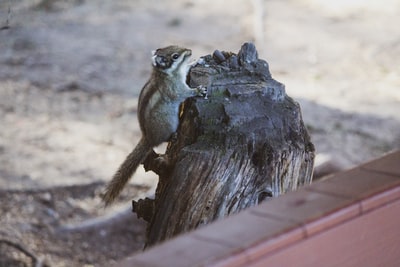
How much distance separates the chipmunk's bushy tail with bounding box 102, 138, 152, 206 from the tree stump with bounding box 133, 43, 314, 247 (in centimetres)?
32

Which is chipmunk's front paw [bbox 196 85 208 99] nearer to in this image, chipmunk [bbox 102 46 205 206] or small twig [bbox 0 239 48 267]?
chipmunk [bbox 102 46 205 206]

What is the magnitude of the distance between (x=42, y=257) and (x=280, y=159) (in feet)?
8.81

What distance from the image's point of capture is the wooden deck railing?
1479 mm

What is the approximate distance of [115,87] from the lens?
720 cm

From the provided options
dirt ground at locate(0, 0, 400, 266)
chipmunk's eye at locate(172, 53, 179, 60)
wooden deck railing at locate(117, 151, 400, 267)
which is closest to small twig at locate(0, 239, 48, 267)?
dirt ground at locate(0, 0, 400, 266)

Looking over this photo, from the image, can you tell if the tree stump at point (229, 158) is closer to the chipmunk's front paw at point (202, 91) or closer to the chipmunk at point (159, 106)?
the chipmunk's front paw at point (202, 91)

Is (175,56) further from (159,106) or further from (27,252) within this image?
(27,252)

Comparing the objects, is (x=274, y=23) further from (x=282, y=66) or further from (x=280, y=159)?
(x=280, y=159)

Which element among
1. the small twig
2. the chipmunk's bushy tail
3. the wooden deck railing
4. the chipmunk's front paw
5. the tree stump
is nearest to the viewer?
the wooden deck railing

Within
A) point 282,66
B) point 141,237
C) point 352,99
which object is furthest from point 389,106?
point 141,237

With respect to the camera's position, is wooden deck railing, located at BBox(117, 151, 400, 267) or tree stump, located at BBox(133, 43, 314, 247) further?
tree stump, located at BBox(133, 43, 314, 247)

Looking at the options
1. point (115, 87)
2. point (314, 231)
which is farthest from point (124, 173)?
point (115, 87)

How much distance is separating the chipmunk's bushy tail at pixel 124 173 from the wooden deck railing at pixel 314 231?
1.10m

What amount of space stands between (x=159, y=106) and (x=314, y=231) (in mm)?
1424
